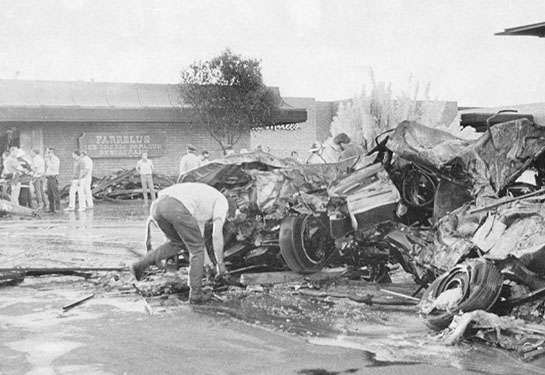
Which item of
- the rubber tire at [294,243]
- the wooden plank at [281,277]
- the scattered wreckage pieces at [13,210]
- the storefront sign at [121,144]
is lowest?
the scattered wreckage pieces at [13,210]

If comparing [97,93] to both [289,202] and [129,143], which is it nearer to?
[129,143]

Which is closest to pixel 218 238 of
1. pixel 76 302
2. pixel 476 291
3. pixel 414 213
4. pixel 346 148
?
pixel 76 302

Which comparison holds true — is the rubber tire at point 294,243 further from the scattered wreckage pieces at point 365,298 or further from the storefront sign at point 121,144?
the storefront sign at point 121,144

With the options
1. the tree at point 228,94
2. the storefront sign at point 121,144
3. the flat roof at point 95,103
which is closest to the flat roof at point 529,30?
the tree at point 228,94

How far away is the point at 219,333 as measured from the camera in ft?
22.1

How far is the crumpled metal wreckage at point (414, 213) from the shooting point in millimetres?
6578

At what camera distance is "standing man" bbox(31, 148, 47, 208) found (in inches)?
906

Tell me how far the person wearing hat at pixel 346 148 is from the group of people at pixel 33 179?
495 inches

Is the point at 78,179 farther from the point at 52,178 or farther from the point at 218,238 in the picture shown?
the point at 218,238

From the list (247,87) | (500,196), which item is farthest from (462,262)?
(247,87)

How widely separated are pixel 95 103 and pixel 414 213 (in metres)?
22.4

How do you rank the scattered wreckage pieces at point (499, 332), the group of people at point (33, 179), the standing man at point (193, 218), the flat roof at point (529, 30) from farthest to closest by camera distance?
the group of people at point (33, 179), the flat roof at point (529, 30), the standing man at point (193, 218), the scattered wreckage pieces at point (499, 332)

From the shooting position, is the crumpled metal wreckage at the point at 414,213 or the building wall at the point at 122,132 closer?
the crumpled metal wreckage at the point at 414,213

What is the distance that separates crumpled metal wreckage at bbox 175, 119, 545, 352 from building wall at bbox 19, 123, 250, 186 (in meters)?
19.9
